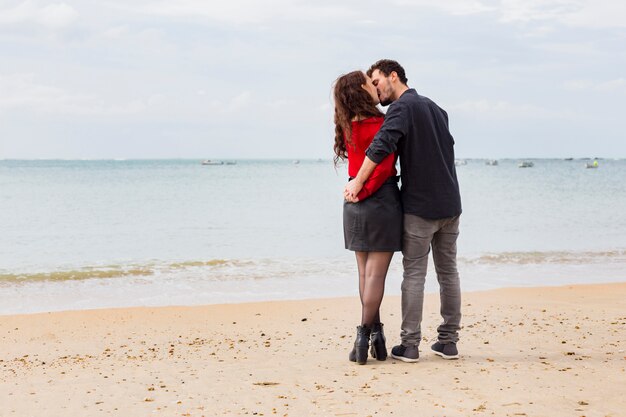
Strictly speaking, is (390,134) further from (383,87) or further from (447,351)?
(447,351)

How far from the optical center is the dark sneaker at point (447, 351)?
460 centimetres

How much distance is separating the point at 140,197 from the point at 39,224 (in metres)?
12.5

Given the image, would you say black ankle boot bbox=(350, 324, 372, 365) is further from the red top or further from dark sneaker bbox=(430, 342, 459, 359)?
the red top

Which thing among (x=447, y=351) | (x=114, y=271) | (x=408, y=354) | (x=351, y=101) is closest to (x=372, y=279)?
(x=408, y=354)

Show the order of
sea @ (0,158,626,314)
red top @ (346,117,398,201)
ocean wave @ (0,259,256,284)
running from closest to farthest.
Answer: red top @ (346,117,398,201)
sea @ (0,158,626,314)
ocean wave @ (0,259,256,284)

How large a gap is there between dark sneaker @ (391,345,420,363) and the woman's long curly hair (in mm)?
1371

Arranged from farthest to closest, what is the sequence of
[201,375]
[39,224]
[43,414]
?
[39,224], [201,375], [43,414]

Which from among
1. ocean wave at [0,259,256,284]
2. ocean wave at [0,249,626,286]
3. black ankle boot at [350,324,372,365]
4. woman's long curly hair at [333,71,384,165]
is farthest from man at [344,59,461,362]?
ocean wave at [0,259,256,284]

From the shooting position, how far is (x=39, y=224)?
59.7 feet

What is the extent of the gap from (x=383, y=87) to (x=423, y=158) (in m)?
0.50

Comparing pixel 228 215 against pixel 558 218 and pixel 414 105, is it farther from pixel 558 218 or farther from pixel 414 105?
pixel 414 105

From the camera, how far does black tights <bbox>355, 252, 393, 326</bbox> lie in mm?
4426

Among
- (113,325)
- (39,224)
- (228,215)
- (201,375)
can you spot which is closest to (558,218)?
(228,215)

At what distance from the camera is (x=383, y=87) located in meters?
4.33
